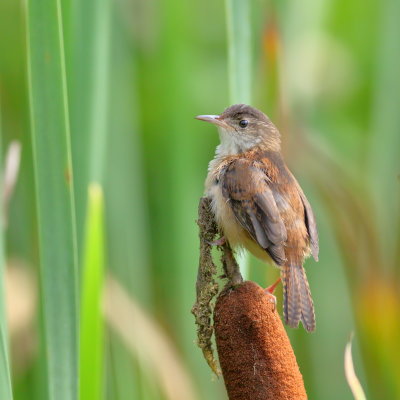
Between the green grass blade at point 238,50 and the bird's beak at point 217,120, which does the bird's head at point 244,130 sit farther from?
the green grass blade at point 238,50

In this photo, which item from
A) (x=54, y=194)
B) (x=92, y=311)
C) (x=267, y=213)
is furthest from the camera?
(x=267, y=213)

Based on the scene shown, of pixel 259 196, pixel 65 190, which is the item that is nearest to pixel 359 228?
pixel 259 196

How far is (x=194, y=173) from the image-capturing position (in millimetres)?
3205

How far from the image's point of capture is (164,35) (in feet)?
10.4

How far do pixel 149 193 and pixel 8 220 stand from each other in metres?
Answer: 0.65

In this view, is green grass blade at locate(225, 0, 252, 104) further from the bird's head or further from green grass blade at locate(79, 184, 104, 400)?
the bird's head

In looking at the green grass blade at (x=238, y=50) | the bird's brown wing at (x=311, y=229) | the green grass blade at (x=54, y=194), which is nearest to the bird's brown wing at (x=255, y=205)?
the bird's brown wing at (x=311, y=229)

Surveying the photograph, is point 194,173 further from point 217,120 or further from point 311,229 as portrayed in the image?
point 311,229

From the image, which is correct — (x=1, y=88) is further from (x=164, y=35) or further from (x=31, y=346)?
(x=31, y=346)

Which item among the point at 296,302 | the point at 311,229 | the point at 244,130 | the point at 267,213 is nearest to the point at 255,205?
the point at 267,213

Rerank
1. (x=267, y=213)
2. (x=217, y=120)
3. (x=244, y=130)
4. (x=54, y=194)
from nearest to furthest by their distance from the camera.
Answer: (x=54, y=194), (x=267, y=213), (x=217, y=120), (x=244, y=130)

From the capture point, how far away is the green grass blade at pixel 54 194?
1743 millimetres

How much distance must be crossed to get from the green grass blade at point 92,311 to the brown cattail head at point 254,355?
1.00ft

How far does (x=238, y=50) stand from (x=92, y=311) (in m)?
1.02
